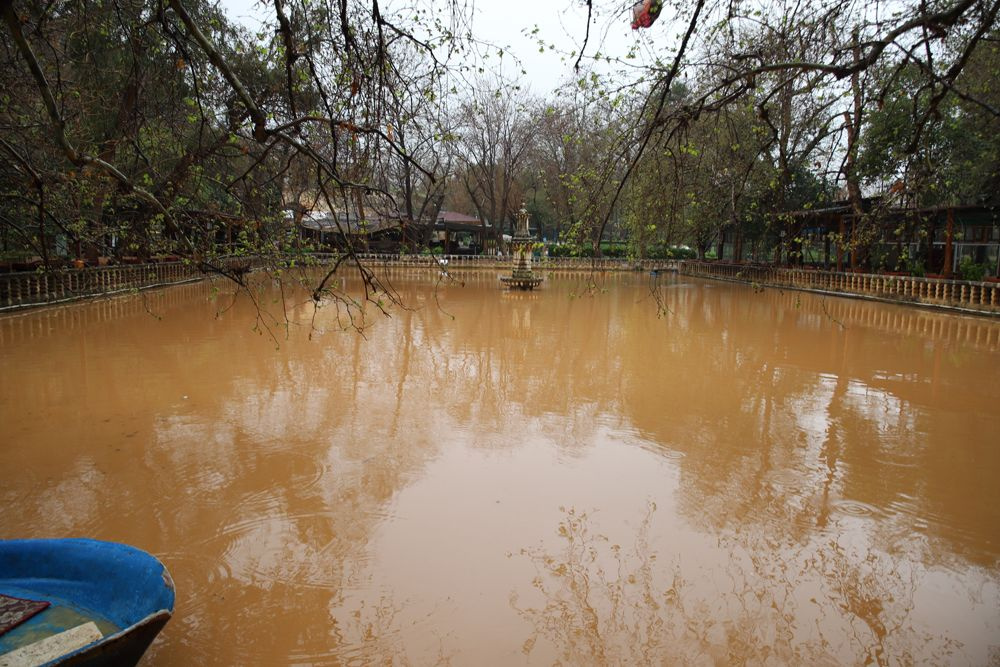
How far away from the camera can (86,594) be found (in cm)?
330

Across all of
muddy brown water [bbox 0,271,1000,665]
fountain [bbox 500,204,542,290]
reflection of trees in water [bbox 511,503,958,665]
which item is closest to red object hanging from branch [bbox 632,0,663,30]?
muddy brown water [bbox 0,271,1000,665]

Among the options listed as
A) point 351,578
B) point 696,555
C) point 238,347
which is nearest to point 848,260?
point 238,347

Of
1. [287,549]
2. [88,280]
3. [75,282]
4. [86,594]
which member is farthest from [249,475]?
[88,280]

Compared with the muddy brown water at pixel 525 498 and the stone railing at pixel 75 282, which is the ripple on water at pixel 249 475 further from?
the stone railing at pixel 75 282

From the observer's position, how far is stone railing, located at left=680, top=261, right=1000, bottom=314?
17.4 m

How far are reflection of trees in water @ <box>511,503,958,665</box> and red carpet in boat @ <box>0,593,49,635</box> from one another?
249 cm

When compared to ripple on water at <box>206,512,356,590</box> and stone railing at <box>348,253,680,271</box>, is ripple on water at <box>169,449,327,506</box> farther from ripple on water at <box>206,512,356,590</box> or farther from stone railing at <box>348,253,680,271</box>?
stone railing at <box>348,253,680,271</box>

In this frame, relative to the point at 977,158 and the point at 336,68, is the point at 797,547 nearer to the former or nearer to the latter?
the point at 336,68

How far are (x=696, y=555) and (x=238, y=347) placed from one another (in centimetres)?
1008

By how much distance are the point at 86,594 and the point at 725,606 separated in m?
3.63

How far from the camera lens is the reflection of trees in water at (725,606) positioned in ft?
12.5

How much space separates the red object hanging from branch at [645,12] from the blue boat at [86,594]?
4088mm

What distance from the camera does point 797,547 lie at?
16.4ft

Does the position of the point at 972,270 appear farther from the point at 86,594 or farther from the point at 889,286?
the point at 86,594
